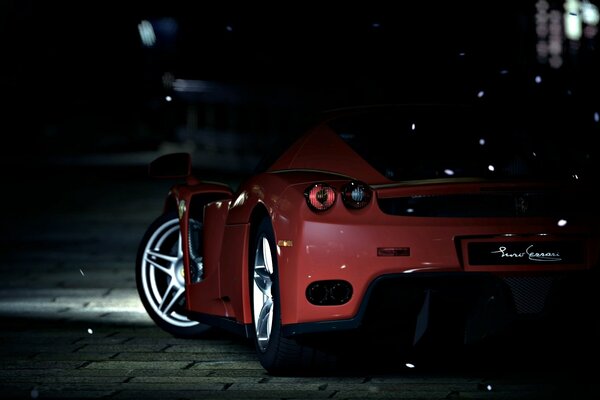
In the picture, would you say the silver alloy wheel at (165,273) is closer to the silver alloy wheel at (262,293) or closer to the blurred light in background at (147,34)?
the silver alloy wheel at (262,293)

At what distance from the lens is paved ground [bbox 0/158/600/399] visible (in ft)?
21.5

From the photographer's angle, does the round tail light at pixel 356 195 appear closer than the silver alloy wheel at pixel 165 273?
Yes

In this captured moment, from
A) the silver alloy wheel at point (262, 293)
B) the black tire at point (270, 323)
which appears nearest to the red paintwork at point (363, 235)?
the black tire at point (270, 323)

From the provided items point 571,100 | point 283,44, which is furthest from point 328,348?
point 283,44

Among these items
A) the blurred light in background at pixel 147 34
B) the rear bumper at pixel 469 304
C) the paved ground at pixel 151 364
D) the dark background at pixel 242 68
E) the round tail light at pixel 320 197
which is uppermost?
the blurred light in background at pixel 147 34

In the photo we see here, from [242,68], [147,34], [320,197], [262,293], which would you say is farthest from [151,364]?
[147,34]

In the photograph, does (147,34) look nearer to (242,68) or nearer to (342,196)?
(242,68)

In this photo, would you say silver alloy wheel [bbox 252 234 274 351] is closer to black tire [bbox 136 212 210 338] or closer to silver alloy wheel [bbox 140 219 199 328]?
black tire [bbox 136 212 210 338]

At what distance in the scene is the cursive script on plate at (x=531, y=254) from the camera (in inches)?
259

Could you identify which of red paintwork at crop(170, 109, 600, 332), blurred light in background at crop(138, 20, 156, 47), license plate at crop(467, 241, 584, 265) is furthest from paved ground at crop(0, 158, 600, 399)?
blurred light in background at crop(138, 20, 156, 47)

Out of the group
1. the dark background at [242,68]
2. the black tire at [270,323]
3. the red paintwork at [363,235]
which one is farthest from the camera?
A: the dark background at [242,68]

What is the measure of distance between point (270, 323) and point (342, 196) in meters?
0.88

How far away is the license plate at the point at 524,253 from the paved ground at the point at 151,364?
592 mm

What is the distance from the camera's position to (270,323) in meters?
7.07
